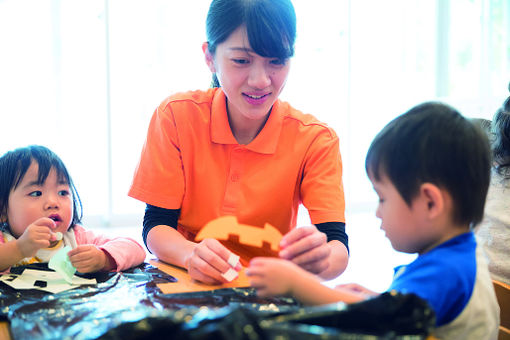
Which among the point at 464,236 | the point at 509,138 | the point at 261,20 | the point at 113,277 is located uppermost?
the point at 261,20

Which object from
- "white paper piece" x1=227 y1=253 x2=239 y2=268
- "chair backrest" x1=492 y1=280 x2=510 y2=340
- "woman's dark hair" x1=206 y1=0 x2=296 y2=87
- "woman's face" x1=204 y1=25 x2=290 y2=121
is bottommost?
"chair backrest" x1=492 y1=280 x2=510 y2=340

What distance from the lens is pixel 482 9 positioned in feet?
17.6

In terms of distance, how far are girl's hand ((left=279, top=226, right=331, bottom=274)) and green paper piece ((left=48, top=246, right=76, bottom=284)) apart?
1.67ft

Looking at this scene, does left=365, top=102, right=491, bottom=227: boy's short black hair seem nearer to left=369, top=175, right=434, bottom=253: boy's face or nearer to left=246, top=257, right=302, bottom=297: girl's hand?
left=369, top=175, right=434, bottom=253: boy's face

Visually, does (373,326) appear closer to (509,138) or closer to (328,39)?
(509,138)

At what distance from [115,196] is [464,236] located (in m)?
3.65

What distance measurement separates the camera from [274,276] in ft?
2.92

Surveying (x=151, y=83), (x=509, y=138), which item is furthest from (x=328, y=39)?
(x=509, y=138)

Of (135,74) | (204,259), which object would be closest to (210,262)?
(204,259)

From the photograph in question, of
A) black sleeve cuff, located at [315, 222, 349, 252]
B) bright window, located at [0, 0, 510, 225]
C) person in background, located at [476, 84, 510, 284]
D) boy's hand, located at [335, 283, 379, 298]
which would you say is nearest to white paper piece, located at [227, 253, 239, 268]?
boy's hand, located at [335, 283, 379, 298]

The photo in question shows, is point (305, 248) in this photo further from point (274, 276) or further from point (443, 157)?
point (443, 157)

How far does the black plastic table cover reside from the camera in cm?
68

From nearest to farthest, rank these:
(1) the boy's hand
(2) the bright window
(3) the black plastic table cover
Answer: (3) the black plastic table cover, (1) the boy's hand, (2) the bright window

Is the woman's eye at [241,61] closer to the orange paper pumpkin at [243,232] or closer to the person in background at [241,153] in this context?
the person in background at [241,153]
